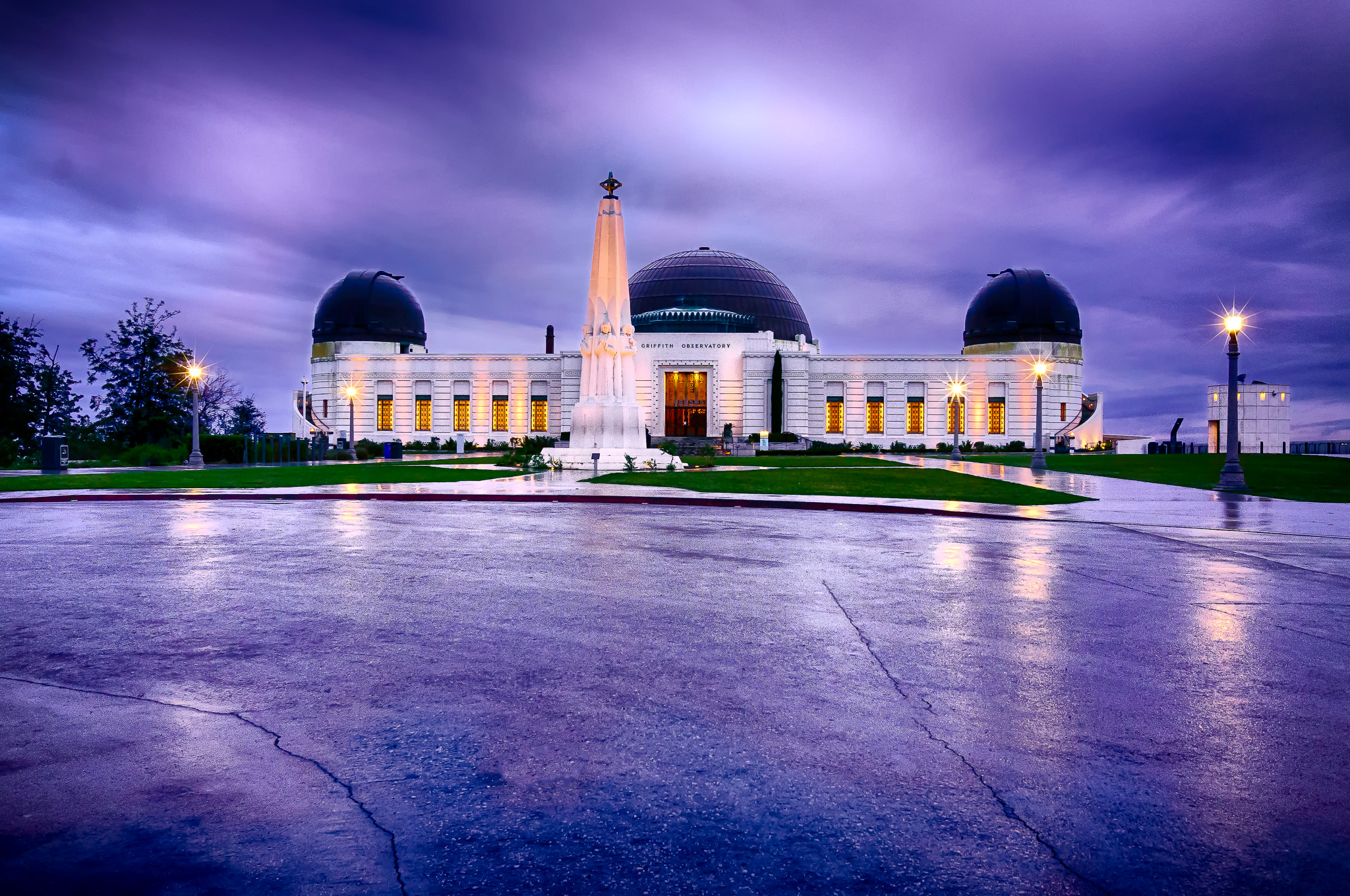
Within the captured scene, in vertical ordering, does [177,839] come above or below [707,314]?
below

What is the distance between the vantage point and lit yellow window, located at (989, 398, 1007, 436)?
60.4 meters

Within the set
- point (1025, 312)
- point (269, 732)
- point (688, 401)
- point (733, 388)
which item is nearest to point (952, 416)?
point (1025, 312)

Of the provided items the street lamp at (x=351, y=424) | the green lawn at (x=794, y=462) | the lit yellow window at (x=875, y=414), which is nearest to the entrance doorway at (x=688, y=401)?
the lit yellow window at (x=875, y=414)

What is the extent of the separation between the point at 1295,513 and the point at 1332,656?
13.4m

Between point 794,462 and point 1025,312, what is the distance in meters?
33.1

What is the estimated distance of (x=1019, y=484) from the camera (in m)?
23.3

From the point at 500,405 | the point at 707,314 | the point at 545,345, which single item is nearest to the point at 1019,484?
the point at 707,314

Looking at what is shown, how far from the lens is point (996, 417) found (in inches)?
2383

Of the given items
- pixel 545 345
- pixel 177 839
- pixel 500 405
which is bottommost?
pixel 177 839

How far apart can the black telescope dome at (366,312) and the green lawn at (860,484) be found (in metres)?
42.9

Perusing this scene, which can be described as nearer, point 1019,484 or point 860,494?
point 860,494

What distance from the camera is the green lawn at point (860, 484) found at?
20.0m

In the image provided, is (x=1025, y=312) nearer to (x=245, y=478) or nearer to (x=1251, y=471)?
(x=1251, y=471)

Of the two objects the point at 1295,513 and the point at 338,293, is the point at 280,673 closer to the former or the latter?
the point at 1295,513
